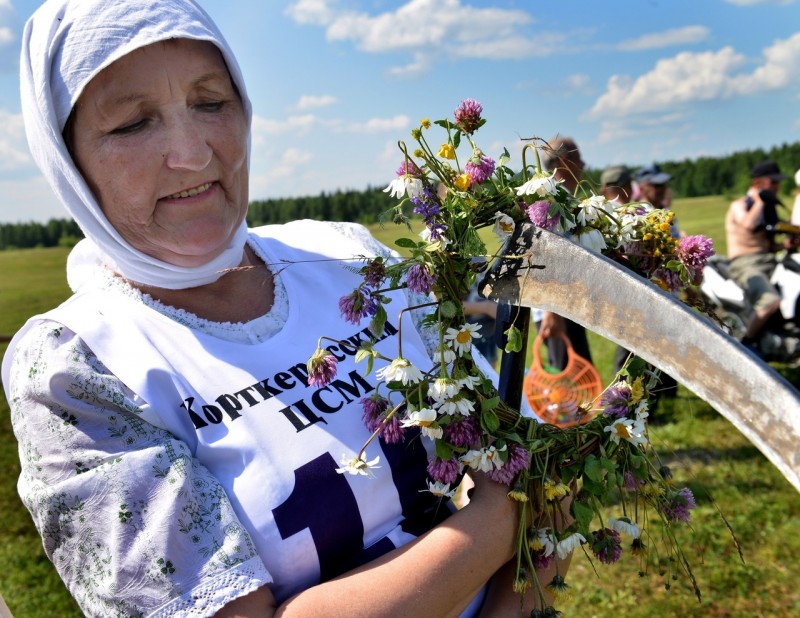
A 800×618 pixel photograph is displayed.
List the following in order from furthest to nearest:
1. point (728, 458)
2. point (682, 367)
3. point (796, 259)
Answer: point (796, 259) → point (728, 458) → point (682, 367)

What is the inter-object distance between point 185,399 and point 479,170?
73 cm

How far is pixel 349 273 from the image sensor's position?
1.76 meters

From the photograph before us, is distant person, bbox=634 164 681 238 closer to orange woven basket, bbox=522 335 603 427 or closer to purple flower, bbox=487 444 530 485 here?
orange woven basket, bbox=522 335 603 427

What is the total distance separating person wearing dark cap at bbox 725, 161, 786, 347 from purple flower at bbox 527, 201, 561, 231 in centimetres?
631

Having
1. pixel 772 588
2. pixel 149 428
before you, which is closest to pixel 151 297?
pixel 149 428

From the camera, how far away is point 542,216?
1.23 metres

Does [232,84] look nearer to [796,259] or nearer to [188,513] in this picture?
[188,513]

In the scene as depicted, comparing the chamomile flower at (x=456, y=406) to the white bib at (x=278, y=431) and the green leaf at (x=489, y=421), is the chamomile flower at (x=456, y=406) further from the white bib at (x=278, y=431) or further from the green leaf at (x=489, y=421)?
the white bib at (x=278, y=431)

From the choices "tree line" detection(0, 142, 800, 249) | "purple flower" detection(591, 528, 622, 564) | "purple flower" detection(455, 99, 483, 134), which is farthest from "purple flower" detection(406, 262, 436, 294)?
"tree line" detection(0, 142, 800, 249)

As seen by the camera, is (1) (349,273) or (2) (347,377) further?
(1) (349,273)

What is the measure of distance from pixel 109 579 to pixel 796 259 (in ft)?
24.5

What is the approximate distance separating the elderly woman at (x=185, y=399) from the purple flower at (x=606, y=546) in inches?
7.2

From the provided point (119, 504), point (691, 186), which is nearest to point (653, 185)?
point (119, 504)

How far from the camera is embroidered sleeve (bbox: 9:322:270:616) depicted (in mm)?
1168
